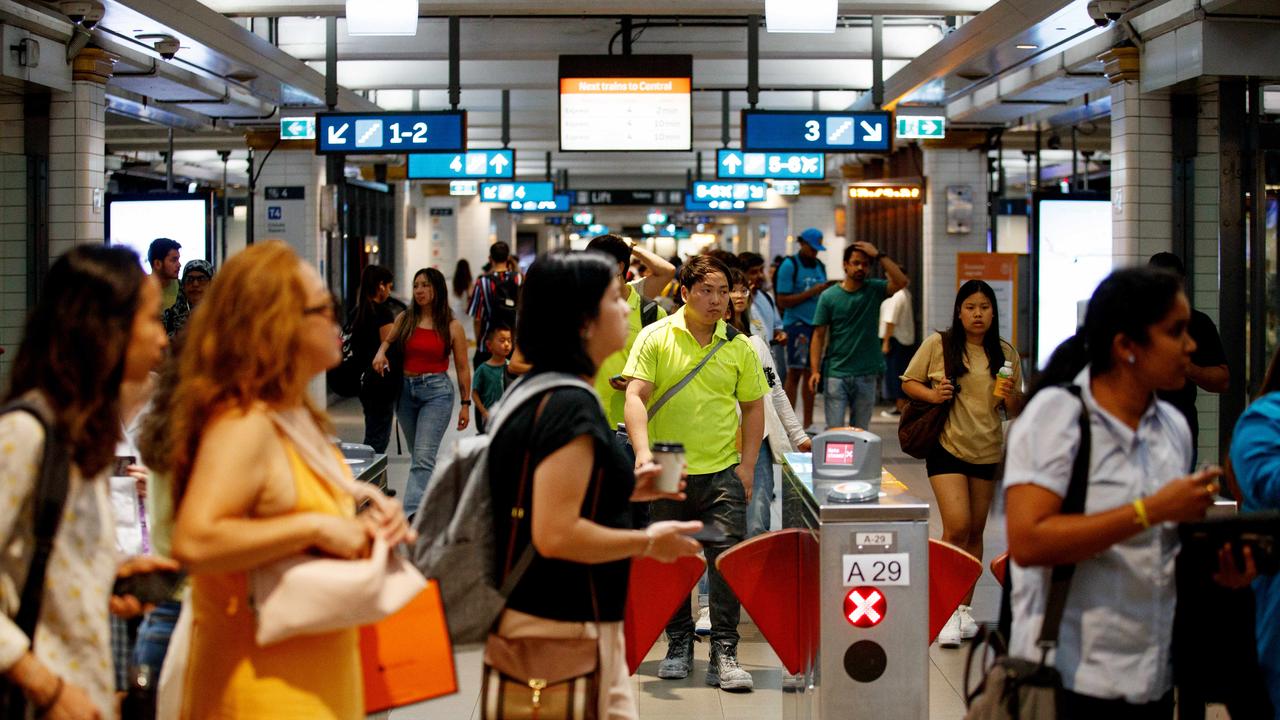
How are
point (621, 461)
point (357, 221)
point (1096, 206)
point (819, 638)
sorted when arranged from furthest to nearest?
1. point (357, 221)
2. point (1096, 206)
3. point (819, 638)
4. point (621, 461)

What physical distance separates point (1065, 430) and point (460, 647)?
1.29m

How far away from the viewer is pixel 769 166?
14.0 m

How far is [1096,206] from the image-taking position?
12070 millimetres

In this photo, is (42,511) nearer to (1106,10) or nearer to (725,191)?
(1106,10)

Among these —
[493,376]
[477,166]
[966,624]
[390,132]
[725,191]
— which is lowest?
[966,624]

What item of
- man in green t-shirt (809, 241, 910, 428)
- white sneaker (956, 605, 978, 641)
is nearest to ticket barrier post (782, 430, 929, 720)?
white sneaker (956, 605, 978, 641)

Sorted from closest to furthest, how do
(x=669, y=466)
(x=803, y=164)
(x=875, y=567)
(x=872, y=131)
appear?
(x=669, y=466)
(x=875, y=567)
(x=872, y=131)
(x=803, y=164)

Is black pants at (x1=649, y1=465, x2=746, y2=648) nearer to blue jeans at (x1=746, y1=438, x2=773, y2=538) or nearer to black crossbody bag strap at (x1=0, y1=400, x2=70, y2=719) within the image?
blue jeans at (x1=746, y1=438, x2=773, y2=538)

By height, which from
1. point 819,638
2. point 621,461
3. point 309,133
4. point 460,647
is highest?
point 309,133

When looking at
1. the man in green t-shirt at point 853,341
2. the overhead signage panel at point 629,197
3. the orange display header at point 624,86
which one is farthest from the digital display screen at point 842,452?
the overhead signage panel at point 629,197

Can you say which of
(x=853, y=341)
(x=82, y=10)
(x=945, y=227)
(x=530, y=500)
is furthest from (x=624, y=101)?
(x=530, y=500)

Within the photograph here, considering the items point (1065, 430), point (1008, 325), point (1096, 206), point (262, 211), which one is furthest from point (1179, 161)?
point (262, 211)

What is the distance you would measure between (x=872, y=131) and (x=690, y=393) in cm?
679

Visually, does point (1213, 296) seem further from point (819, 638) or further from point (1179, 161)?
point (819, 638)
